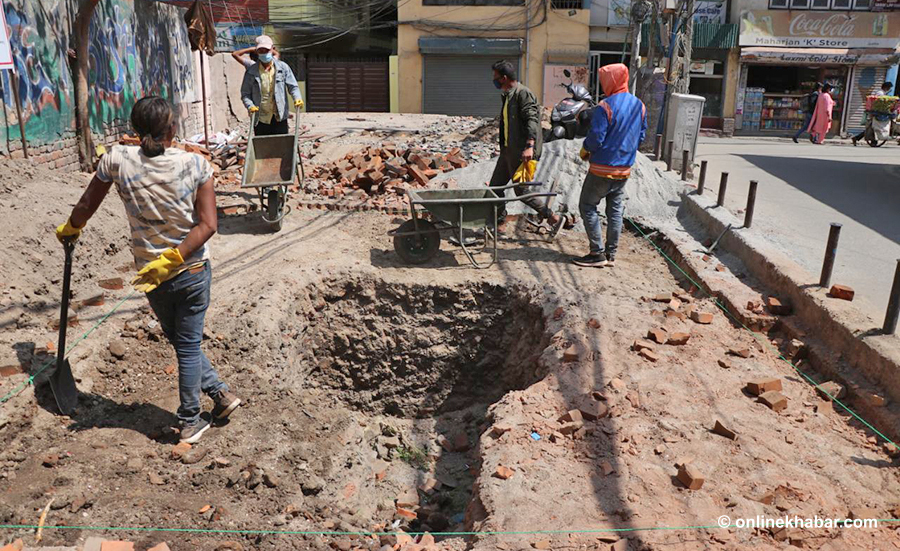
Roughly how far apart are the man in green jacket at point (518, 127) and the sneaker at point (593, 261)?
825 mm

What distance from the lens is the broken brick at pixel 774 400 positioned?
15.0ft

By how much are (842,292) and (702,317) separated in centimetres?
104

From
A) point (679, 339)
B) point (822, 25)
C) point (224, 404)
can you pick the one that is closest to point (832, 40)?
point (822, 25)

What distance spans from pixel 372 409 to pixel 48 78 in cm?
588

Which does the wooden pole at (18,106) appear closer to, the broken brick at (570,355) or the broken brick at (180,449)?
the broken brick at (180,449)

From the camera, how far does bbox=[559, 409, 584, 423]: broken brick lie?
4391 millimetres

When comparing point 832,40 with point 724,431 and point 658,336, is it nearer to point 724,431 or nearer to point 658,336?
point 658,336

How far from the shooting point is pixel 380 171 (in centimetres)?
1044

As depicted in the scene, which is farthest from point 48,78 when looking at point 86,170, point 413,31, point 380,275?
point 413,31

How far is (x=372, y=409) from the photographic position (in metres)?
6.73

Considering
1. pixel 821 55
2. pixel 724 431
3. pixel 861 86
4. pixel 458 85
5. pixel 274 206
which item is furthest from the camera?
pixel 458 85

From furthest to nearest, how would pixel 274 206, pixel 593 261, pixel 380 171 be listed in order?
pixel 380 171
pixel 274 206
pixel 593 261

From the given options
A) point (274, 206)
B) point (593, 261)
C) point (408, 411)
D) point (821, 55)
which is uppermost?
A: point (821, 55)

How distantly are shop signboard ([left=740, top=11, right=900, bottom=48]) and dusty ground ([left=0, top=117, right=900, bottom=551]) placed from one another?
1993 centimetres
